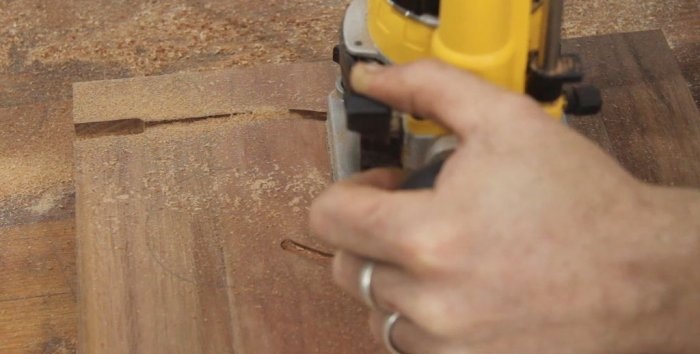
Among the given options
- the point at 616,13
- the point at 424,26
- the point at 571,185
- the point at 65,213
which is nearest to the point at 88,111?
the point at 65,213

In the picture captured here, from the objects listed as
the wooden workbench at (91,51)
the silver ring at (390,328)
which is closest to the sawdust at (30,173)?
the wooden workbench at (91,51)

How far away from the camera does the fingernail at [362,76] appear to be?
2.03ft

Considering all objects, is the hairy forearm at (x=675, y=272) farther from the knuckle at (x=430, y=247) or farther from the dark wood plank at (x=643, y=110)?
the dark wood plank at (x=643, y=110)

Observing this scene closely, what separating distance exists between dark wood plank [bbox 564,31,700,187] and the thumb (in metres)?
0.43

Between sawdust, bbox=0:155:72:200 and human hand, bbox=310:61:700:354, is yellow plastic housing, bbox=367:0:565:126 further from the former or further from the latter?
sawdust, bbox=0:155:72:200

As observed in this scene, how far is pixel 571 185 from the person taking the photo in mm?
548

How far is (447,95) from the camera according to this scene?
1.89ft

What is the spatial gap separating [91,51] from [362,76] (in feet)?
2.48

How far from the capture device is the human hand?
1.75 feet

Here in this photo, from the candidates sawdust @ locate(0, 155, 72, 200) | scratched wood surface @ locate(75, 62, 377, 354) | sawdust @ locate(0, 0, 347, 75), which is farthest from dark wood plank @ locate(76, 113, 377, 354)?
sawdust @ locate(0, 0, 347, 75)

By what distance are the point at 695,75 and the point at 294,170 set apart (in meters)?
0.60

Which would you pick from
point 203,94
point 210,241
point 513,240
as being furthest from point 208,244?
point 513,240

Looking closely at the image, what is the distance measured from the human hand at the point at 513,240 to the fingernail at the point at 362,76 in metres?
0.02

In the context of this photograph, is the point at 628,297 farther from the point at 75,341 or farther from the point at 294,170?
the point at 75,341
